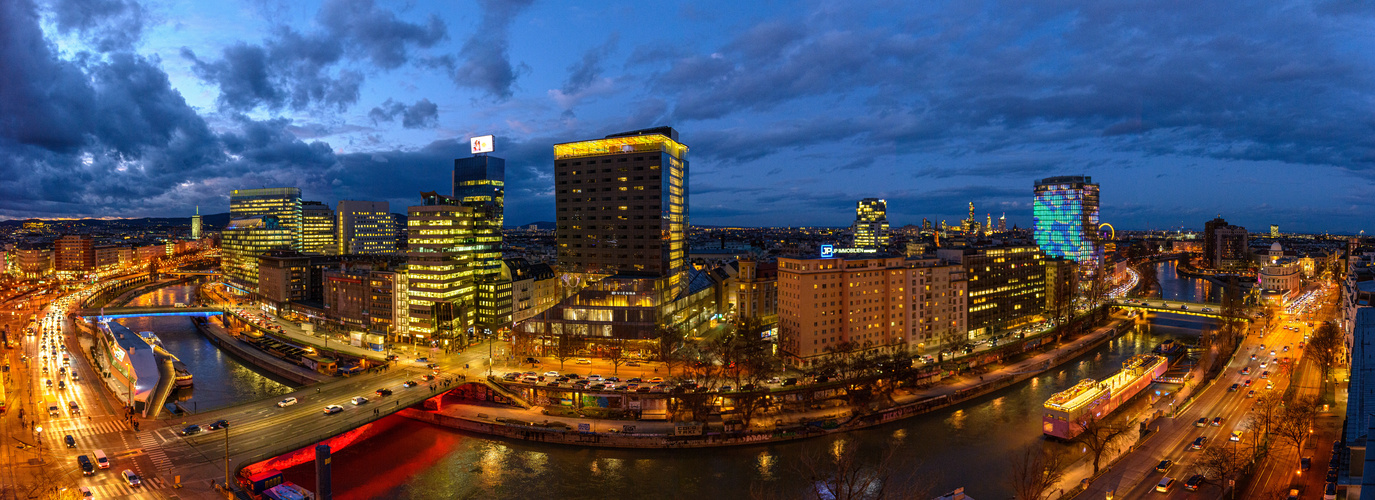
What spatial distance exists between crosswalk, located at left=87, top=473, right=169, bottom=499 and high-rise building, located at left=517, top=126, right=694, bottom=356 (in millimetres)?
28361

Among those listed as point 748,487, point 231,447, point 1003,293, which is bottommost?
point 748,487

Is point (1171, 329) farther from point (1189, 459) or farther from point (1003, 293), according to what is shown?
point (1189, 459)

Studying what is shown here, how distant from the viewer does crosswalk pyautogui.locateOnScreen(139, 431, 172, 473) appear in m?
28.1

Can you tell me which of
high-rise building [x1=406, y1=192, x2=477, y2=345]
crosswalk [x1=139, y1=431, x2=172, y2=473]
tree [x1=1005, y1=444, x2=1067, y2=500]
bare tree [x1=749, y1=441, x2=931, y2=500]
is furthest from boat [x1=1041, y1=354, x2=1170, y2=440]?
high-rise building [x1=406, y1=192, x2=477, y2=345]

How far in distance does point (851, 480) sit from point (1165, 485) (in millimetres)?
12880

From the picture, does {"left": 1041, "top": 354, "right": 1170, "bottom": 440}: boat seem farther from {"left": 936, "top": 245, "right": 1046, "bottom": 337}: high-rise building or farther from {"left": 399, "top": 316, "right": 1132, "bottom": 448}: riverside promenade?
{"left": 936, "top": 245, "right": 1046, "bottom": 337}: high-rise building

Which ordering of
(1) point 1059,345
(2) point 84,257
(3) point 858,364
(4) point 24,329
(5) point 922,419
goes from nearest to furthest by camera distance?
1. (5) point 922,419
2. (3) point 858,364
3. (1) point 1059,345
4. (4) point 24,329
5. (2) point 84,257

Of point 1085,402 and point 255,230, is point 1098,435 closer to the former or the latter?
point 1085,402

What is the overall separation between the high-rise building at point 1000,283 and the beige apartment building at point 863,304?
4.42m

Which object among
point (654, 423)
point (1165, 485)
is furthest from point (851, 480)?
point (654, 423)

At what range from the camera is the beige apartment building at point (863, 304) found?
50312 millimetres

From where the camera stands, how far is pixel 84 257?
12800 cm

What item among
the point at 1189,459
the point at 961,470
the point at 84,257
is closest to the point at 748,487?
the point at 961,470

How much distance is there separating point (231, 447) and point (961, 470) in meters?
36.0
